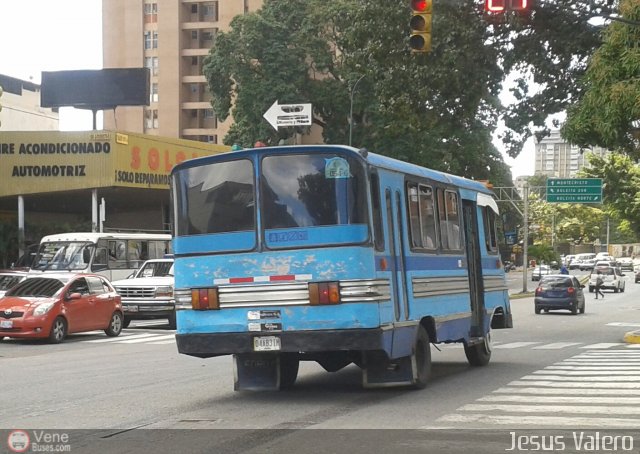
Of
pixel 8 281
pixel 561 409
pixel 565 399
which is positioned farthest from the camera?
pixel 8 281

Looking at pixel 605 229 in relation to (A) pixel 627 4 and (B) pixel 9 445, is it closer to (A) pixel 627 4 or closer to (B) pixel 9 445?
(A) pixel 627 4

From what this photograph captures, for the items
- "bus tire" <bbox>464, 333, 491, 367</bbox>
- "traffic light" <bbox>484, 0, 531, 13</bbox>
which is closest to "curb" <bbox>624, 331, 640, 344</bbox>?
"bus tire" <bbox>464, 333, 491, 367</bbox>

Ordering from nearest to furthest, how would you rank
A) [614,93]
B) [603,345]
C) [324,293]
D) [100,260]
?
1. [324,293]
2. [614,93]
3. [603,345]
4. [100,260]

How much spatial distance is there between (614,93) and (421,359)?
836cm

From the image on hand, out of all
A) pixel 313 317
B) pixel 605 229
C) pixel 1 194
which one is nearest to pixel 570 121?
pixel 313 317

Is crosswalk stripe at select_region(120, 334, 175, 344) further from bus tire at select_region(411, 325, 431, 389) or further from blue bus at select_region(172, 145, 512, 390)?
bus tire at select_region(411, 325, 431, 389)

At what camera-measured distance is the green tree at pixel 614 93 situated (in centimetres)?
1878

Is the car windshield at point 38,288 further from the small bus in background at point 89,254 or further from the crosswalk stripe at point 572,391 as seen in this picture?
the crosswalk stripe at point 572,391

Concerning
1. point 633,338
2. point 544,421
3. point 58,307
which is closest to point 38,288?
point 58,307

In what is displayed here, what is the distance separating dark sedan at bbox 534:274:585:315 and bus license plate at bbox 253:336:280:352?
32.9 m

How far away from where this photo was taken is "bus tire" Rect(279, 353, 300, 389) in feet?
43.4

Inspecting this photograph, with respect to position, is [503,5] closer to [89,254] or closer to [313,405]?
[313,405]

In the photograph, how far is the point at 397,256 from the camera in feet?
41.2

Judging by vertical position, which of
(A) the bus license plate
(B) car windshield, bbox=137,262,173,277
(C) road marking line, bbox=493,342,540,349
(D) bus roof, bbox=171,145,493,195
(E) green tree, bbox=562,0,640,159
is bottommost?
(C) road marking line, bbox=493,342,540,349
